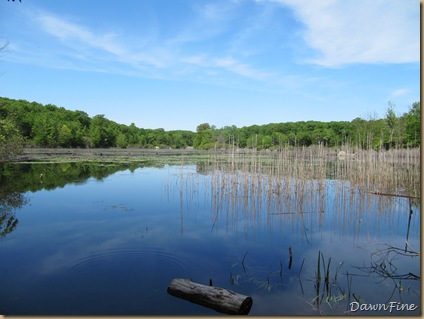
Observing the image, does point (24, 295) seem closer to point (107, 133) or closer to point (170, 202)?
point (170, 202)

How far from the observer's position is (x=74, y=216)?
956 cm

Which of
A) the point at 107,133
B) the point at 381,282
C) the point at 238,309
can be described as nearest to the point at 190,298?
the point at 238,309

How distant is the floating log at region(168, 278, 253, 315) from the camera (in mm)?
4102

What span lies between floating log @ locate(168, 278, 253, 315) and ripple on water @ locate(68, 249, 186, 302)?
0.52m

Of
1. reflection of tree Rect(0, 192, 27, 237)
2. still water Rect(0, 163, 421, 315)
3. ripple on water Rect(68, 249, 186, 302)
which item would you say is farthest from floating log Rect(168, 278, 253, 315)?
reflection of tree Rect(0, 192, 27, 237)

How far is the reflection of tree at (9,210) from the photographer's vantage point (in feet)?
27.3

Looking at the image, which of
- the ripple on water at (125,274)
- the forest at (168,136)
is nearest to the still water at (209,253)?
the ripple on water at (125,274)

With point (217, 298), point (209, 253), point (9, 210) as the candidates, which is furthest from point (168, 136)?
point (217, 298)

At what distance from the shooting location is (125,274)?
5395 millimetres

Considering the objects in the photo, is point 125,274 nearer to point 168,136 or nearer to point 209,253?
point 209,253

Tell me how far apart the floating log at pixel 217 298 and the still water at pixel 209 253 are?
0.11 meters

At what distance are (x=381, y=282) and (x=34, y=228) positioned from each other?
26.1 feet

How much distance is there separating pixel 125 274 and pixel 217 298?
1.96 m

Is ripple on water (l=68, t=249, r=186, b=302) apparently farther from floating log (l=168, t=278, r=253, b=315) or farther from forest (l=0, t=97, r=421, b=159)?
forest (l=0, t=97, r=421, b=159)
